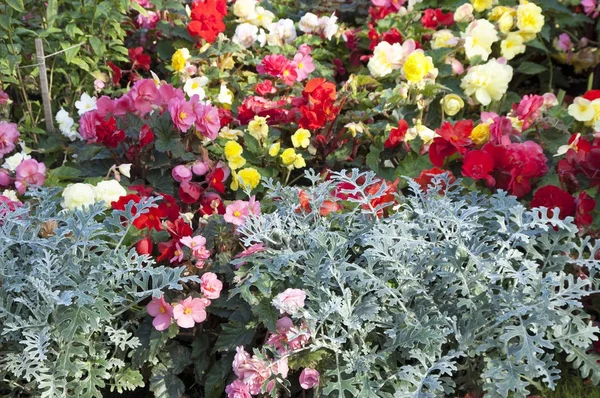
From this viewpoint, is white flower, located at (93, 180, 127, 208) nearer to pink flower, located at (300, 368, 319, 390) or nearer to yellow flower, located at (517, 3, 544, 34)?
pink flower, located at (300, 368, 319, 390)

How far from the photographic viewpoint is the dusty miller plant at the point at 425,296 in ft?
5.77

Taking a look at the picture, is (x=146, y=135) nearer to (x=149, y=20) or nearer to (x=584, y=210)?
(x=149, y=20)

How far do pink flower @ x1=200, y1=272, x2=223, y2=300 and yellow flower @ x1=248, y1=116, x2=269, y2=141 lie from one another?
2.51ft

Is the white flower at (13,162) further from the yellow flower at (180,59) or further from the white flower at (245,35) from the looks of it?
the white flower at (245,35)

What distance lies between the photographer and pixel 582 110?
8.43 feet

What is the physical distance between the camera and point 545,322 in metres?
1.71

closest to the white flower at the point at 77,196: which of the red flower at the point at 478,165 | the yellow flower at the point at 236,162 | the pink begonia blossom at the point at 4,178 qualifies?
the pink begonia blossom at the point at 4,178

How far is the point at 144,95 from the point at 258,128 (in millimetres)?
399

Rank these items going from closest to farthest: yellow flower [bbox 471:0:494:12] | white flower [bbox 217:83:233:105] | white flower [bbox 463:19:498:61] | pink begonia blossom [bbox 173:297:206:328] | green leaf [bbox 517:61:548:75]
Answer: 1. pink begonia blossom [bbox 173:297:206:328]
2. white flower [bbox 217:83:233:105]
3. white flower [bbox 463:19:498:61]
4. yellow flower [bbox 471:0:494:12]
5. green leaf [bbox 517:61:548:75]

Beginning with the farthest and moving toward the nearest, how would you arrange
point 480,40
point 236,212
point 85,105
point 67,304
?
point 480,40 < point 85,105 < point 236,212 < point 67,304

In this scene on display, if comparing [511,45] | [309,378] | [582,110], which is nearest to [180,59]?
[511,45]

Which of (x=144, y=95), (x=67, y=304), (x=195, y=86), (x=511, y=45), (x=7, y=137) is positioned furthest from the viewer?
(x=511, y=45)

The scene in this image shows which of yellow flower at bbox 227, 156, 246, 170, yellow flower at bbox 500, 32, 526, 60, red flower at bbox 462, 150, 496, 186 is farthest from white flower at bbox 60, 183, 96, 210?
yellow flower at bbox 500, 32, 526, 60

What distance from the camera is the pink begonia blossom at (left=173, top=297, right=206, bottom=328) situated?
1.92 m
